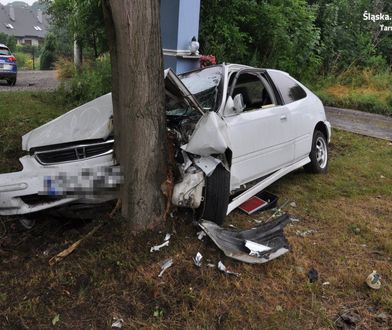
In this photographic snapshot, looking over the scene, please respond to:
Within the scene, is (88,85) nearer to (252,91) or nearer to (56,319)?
(252,91)

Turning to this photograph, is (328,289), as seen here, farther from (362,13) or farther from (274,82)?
(362,13)

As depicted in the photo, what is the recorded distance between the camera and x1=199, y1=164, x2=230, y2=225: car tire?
3721mm

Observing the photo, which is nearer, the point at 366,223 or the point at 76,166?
the point at 76,166

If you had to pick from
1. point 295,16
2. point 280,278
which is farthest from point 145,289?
point 295,16

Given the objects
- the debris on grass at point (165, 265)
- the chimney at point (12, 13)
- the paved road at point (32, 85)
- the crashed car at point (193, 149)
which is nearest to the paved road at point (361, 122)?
the crashed car at point (193, 149)

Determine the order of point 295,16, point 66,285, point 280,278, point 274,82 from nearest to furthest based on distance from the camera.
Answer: point 66,285 → point 280,278 → point 274,82 → point 295,16

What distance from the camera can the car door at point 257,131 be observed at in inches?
168

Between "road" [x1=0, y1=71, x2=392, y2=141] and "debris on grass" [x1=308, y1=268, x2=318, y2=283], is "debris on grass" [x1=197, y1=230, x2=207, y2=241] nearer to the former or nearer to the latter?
"debris on grass" [x1=308, y1=268, x2=318, y2=283]

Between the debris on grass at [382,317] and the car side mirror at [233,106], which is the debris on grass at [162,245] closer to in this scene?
the car side mirror at [233,106]

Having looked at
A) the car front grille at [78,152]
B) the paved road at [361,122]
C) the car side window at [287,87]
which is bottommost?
the paved road at [361,122]

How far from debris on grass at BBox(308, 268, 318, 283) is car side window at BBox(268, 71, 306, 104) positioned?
2.41m

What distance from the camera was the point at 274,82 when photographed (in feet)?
17.5

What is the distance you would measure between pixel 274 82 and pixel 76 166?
2.75 meters

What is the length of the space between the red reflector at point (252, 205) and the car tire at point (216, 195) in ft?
2.52
